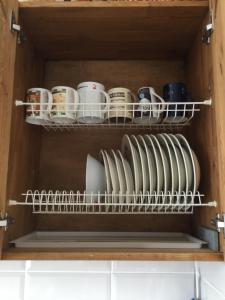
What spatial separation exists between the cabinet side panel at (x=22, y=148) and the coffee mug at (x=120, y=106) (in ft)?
0.79

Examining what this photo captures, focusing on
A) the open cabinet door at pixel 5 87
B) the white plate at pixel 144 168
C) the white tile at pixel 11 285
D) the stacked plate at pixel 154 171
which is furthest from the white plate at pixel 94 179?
the white tile at pixel 11 285

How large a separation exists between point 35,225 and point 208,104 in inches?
24.9

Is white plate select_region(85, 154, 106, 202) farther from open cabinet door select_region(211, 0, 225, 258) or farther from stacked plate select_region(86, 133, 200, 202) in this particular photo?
open cabinet door select_region(211, 0, 225, 258)

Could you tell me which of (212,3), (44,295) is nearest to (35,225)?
(44,295)

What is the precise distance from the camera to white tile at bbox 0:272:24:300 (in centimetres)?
101

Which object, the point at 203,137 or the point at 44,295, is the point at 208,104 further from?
the point at 44,295

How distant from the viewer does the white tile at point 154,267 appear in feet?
3.32

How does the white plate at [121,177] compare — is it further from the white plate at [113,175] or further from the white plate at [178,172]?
the white plate at [178,172]

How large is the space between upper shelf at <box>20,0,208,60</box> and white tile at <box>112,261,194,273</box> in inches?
26.3

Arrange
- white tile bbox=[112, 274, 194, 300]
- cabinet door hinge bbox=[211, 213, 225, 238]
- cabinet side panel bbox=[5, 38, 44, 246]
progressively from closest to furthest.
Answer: cabinet door hinge bbox=[211, 213, 225, 238]
cabinet side panel bbox=[5, 38, 44, 246]
white tile bbox=[112, 274, 194, 300]

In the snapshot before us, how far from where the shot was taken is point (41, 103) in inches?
34.0

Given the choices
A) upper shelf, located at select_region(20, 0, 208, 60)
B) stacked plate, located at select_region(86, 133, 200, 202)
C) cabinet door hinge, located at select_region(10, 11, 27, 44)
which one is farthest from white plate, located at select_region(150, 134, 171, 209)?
cabinet door hinge, located at select_region(10, 11, 27, 44)

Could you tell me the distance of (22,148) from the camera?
35.6 inches

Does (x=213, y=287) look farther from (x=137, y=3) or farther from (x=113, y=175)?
(x=137, y=3)
